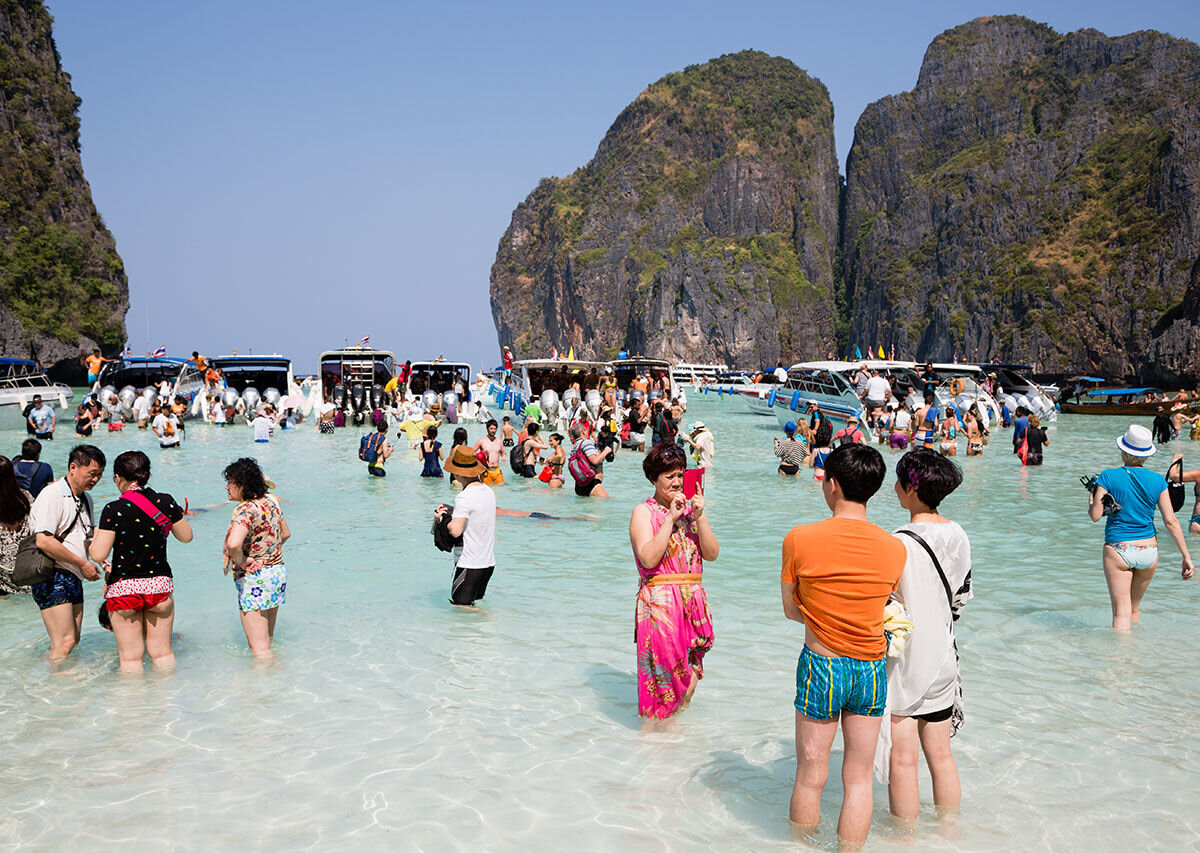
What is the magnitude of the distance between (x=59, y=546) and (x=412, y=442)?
17302 millimetres

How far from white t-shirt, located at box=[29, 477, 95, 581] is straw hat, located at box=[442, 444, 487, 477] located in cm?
241

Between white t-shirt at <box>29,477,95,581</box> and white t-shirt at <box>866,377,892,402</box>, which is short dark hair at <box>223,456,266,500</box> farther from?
white t-shirt at <box>866,377,892,402</box>

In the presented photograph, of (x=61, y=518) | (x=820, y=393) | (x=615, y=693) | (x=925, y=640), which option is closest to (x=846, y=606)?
(x=925, y=640)

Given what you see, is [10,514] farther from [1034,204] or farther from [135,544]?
[1034,204]

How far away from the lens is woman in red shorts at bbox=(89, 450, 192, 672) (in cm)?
525

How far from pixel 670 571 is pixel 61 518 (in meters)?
3.90

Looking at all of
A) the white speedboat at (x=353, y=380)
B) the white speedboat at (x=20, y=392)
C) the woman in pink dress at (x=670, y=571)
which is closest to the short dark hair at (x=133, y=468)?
the woman in pink dress at (x=670, y=571)

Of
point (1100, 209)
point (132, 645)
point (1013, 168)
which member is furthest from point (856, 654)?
point (1013, 168)

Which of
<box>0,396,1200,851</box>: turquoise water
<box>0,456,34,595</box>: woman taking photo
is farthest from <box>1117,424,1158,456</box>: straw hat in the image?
<box>0,456,34,595</box>: woman taking photo

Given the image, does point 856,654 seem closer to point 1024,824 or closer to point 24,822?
point 1024,824

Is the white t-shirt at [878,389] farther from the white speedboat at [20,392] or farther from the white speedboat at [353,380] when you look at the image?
the white speedboat at [20,392]

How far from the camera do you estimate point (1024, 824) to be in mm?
4105

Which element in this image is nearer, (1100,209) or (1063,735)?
(1063,735)

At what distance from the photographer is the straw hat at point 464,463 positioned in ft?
21.9
